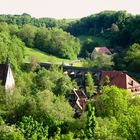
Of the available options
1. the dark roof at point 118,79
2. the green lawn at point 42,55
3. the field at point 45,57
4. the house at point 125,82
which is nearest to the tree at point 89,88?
the dark roof at point 118,79

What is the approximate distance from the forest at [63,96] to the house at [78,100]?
2.60ft

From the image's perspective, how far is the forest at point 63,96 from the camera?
37406 mm

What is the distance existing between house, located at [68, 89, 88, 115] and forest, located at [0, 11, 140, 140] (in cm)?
79

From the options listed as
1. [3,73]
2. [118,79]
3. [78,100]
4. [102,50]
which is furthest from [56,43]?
[78,100]

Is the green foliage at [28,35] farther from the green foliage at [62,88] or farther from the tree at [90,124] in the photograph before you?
the tree at [90,124]

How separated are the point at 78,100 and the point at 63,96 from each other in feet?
17.9

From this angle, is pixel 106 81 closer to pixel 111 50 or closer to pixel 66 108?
pixel 66 108

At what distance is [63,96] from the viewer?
183ft

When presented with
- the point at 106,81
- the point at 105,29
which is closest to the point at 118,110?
the point at 106,81

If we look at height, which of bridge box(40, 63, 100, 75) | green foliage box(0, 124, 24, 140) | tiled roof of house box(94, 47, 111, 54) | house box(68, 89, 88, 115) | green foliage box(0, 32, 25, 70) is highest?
green foliage box(0, 32, 25, 70)

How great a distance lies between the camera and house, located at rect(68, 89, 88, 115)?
56966mm

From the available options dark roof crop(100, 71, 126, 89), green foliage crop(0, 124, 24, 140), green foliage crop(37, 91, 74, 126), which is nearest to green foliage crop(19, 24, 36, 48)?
dark roof crop(100, 71, 126, 89)

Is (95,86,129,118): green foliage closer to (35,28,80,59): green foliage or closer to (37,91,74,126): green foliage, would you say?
(37,91,74,126): green foliage

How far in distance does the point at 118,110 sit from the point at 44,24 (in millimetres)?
136817
